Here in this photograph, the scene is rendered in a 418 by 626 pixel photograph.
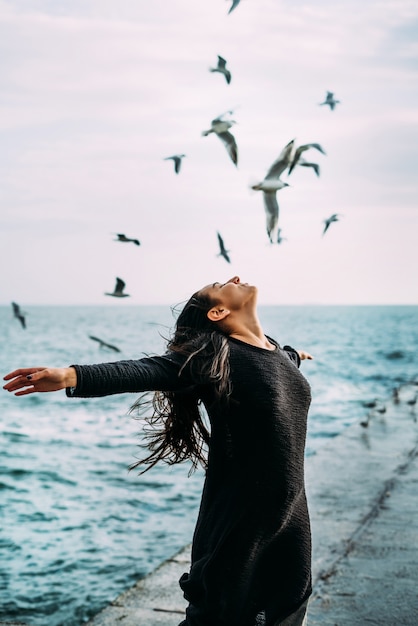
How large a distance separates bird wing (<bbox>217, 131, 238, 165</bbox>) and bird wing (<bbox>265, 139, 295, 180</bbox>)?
594 mm

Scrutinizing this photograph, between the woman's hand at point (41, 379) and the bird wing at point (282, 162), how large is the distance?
2016 millimetres

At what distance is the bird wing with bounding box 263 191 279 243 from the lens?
4059 mm

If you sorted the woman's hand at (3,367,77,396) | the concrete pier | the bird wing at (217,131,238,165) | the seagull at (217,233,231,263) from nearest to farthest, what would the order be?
1. the woman's hand at (3,367,77,396)
2. the concrete pier
3. the bird wing at (217,131,238,165)
4. the seagull at (217,233,231,263)

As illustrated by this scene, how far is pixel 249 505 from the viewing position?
2.95 metres

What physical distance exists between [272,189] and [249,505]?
1816 mm

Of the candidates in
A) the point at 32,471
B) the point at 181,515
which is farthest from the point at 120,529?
the point at 32,471

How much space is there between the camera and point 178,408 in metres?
3.29

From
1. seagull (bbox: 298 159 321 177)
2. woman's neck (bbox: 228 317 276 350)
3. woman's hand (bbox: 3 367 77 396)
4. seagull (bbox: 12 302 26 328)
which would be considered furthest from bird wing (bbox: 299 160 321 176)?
seagull (bbox: 12 302 26 328)

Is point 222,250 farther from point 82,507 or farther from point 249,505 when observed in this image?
point 82,507

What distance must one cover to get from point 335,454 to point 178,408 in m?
7.01

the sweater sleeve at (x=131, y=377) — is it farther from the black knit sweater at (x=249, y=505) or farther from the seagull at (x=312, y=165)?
the seagull at (x=312, y=165)

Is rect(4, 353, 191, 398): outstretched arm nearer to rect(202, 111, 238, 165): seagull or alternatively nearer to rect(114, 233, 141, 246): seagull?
rect(202, 111, 238, 165): seagull

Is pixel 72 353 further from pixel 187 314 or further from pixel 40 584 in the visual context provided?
pixel 187 314

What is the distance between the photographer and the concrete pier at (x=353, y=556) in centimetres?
480
